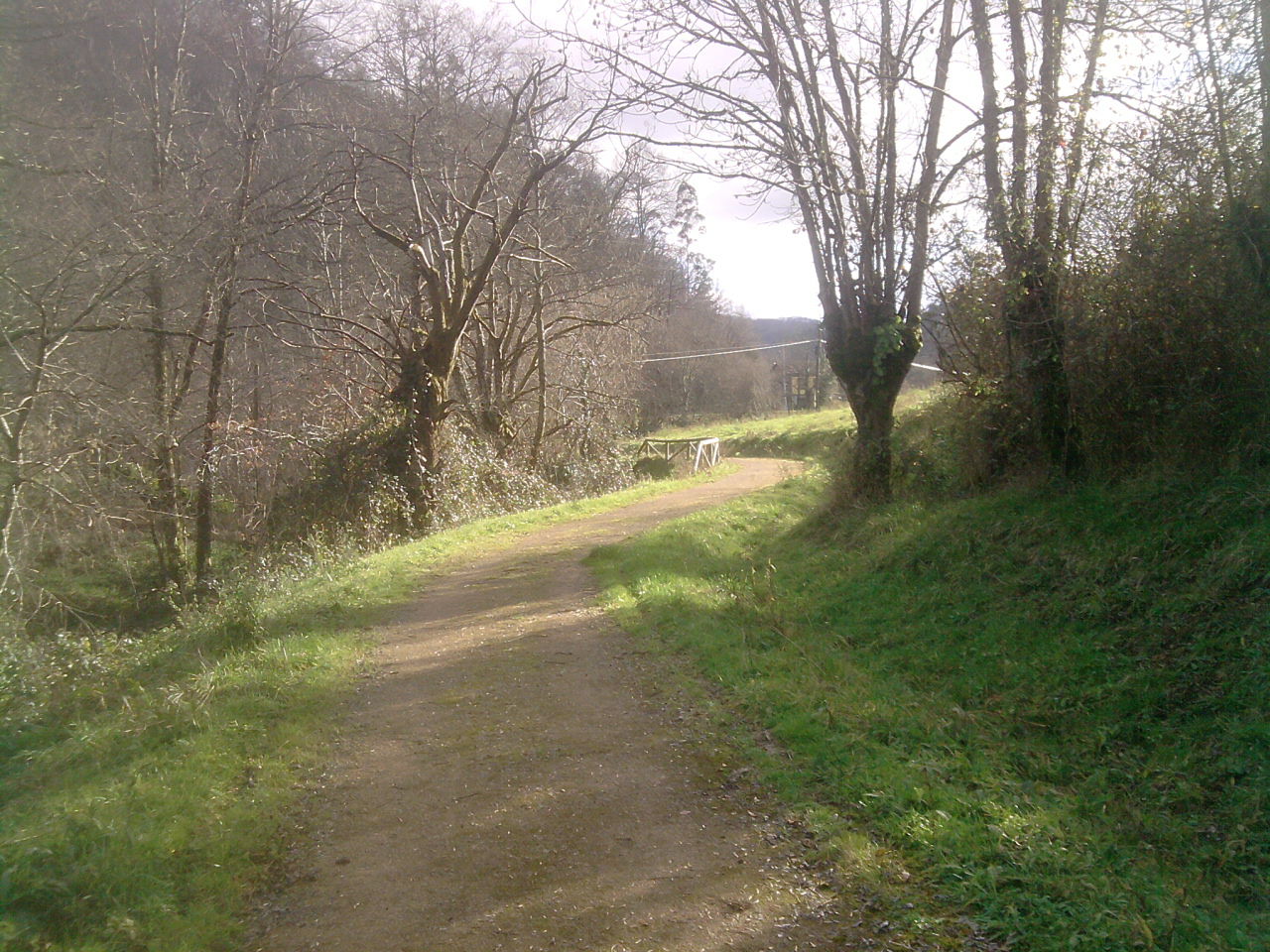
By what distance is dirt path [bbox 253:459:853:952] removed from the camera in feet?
A: 12.6

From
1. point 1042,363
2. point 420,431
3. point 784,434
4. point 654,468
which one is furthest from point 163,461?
point 784,434

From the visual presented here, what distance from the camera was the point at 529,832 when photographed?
464 cm

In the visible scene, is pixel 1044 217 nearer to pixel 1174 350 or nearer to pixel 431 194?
pixel 1174 350

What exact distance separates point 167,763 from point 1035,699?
5.77 meters

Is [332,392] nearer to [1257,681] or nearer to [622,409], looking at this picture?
[622,409]

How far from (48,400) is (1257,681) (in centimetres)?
1230

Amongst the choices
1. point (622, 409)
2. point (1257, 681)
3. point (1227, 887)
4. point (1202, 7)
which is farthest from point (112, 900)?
point (622, 409)

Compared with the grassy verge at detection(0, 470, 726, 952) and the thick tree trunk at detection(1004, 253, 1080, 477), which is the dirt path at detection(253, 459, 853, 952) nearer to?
the grassy verge at detection(0, 470, 726, 952)

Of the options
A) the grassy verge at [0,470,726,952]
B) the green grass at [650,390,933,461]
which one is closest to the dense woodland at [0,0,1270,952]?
the grassy verge at [0,470,726,952]

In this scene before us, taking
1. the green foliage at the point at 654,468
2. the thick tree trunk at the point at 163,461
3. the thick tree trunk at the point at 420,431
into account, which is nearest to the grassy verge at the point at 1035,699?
the thick tree trunk at the point at 420,431

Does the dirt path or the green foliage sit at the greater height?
the green foliage

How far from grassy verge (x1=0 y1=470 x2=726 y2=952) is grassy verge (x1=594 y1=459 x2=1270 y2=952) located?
2.80 metres

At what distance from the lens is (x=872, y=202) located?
12180 mm

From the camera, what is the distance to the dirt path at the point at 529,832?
3.84 meters
